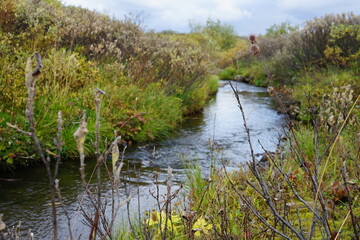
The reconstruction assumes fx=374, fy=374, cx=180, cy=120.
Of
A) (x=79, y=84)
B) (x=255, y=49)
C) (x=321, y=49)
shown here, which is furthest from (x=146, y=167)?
(x=321, y=49)

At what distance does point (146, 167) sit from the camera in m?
6.10

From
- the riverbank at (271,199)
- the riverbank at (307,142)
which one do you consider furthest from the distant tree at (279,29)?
the riverbank at (271,199)

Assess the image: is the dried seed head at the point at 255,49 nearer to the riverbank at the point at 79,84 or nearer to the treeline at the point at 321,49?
the riverbank at the point at 79,84

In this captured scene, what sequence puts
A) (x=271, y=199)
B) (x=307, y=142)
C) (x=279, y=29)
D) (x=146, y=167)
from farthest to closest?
(x=279, y=29) < (x=146, y=167) < (x=307, y=142) < (x=271, y=199)

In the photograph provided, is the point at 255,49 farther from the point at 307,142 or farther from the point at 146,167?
the point at 146,167

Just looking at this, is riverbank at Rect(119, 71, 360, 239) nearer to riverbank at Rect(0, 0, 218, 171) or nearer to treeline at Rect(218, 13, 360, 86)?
riverbank at Rect(0, 0, 218, 171)

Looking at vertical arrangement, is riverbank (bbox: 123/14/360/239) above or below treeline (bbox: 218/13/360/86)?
below

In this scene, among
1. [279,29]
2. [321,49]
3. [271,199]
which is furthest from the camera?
[279,29]

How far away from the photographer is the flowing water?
13.2ft

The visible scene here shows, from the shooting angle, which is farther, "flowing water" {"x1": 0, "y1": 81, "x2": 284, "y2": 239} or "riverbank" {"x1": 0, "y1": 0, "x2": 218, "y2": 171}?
"riverbank" {"x1": 0, "y1": 0, "x2": 218, "y2": 171}

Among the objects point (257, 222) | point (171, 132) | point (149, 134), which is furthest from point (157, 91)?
point (257, 222)

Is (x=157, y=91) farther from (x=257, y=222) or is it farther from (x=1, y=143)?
(x=257, y=222)

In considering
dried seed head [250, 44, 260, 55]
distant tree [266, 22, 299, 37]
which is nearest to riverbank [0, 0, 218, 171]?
dried seed head [250, 44, 260, 55]

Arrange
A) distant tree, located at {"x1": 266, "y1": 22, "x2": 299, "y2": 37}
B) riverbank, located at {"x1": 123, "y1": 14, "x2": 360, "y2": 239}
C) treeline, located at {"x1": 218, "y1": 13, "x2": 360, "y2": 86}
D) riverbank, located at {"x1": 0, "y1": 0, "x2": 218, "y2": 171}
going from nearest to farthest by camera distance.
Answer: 1. riverbank, located at {"x1": 123, "y1": 14, "x2": 360, "y2": 239}
2. riverbank, located at {"x1": 0, "y1": 0, "x2": 218, "y2": 171}
3. treeline, located at {"x1": 218, "y1": 13, "x2": 360, "y2": 86}
4. distant tree, located at {"x1": 266, "y1": 22, "x2": 299, "y2": 37}
